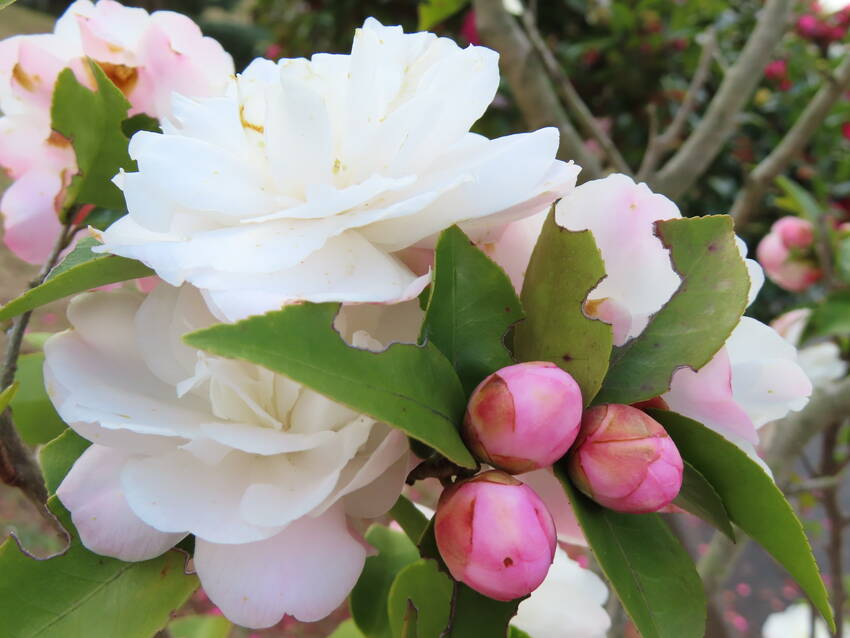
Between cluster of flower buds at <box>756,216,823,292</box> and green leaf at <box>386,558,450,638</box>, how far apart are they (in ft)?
3.44

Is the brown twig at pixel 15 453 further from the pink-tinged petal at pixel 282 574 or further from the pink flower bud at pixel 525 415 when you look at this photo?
the pink flower bud at pixel 525 415

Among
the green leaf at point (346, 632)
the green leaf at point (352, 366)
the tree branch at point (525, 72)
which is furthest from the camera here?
the tree branch at point (525, 72)

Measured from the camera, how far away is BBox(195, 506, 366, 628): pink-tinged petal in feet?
1.11

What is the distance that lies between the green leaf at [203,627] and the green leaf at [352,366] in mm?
512

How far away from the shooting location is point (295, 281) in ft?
1.05

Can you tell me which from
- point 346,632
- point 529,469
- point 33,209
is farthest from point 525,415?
point 346,632

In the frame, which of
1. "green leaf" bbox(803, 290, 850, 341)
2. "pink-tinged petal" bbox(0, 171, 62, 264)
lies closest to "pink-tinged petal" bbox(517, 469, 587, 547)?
"pink-tinged petal" bbox(0, 171, 62, 264)

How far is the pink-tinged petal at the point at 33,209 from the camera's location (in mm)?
549

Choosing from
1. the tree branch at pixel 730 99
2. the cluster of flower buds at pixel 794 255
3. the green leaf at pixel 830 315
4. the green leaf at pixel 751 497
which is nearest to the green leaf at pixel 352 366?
the green leaf at pixel 751 497

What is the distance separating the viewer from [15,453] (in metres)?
0.48

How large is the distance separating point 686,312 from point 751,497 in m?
0.09

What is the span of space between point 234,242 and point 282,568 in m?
0.14

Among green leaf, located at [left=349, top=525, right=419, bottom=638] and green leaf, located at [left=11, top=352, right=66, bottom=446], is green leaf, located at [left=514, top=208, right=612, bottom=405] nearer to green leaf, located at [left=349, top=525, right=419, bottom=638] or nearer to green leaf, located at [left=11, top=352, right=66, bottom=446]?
green leaf, located at [left=349, top=525, right=419, bottom=638]

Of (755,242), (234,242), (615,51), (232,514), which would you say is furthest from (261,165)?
(755,242)
